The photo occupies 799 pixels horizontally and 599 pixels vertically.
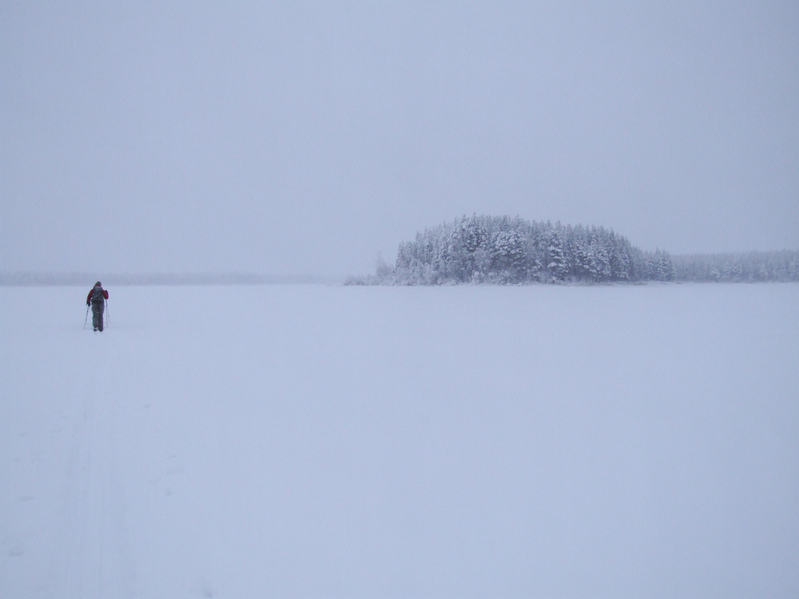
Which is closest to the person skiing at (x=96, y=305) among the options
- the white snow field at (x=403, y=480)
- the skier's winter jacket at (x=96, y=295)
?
the skier's winter jacket at (x=96, y=295)

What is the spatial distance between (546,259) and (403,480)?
64.6 m

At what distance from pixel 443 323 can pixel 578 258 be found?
53.0 metres

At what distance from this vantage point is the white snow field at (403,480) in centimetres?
342

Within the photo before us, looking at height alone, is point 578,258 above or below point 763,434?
above

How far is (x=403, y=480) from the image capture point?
15.8 ft

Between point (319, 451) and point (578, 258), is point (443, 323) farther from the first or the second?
point (578, 258)

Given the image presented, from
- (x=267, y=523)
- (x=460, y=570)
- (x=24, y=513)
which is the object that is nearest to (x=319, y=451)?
(x=267, y=523)

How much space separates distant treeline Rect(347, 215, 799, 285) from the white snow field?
54.7 m

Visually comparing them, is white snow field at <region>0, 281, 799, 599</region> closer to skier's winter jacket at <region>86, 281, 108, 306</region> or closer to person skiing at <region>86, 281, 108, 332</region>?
person skiing at <region>86, 281, 108, 332</region>

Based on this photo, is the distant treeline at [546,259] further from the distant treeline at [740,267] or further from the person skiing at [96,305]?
the person skiing at [96,305]

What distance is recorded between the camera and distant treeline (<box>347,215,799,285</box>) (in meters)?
63.2

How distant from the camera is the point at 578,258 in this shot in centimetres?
6378

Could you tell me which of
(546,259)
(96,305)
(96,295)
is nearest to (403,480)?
(96,305)

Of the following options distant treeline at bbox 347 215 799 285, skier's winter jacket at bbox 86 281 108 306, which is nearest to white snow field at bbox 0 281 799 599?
skier's winter jacket at bbox 86 281 108 306
